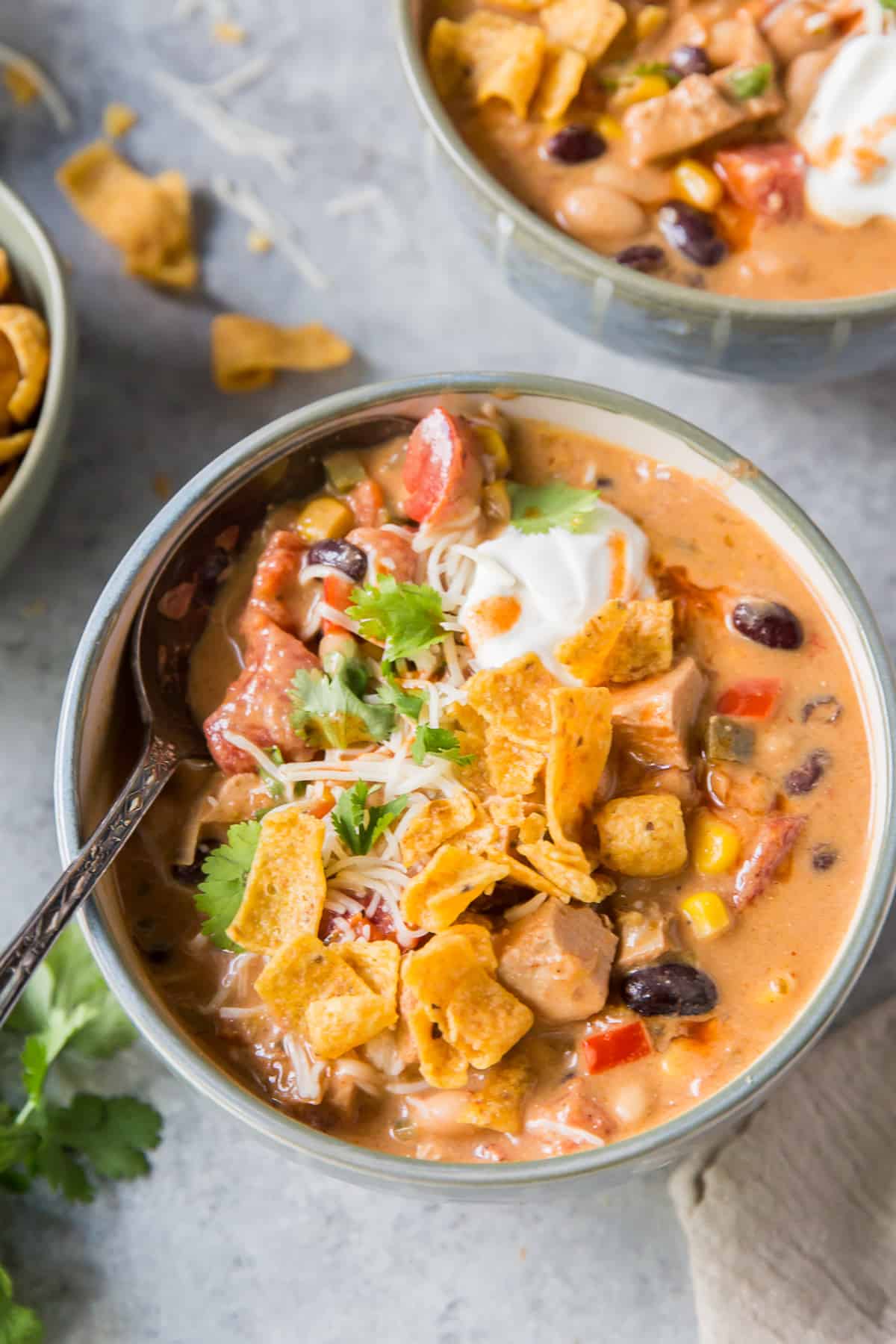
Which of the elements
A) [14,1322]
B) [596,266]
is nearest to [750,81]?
[596,266]

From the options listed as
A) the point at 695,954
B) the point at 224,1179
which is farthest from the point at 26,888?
the point at 695,954

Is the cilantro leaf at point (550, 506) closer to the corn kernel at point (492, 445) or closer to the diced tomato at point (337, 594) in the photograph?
the corn kernel at point (492, 445)

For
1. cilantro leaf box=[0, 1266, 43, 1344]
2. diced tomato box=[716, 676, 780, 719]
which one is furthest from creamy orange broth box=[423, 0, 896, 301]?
cilantro leaf box=[0, 1266, 43, 1344]

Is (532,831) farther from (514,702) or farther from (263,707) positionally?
(263,707)

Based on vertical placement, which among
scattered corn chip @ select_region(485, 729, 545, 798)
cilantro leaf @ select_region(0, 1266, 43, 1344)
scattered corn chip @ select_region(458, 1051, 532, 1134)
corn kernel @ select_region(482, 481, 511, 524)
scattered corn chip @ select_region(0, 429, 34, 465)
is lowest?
cilantro leaf @ select_region(0, 1266, 43, 1344)

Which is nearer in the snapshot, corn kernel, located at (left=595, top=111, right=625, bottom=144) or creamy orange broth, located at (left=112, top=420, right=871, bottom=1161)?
creamy orange broth, located at (left=112, top=420, right=871, bottom=1161)

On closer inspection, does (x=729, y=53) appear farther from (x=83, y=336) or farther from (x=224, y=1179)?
(x=224, y=1179)

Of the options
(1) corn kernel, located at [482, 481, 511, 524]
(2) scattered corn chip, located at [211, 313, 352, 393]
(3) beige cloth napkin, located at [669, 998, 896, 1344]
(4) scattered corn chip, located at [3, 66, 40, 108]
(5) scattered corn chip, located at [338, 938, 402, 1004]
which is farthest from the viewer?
(4) scattered corn chip, located at [3, 66, 40, 108]

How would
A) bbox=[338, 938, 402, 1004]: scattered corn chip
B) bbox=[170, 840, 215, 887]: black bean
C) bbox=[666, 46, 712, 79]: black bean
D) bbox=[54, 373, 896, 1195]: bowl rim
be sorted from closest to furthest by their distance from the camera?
1. bbox=[54, 373, 896, 1195]: bowl rim
2. bbox=[338, 938, 402, 1004]: scattered corn chip
3. bbox=[170, 840, 215, 887]: black bean
4. bbox=[666, 46, 712, 79]: black bean

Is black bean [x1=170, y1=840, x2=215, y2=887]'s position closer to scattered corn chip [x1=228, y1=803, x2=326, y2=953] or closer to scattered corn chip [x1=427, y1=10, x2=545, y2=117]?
scattered corn chip [x1=228, y1=803, x2=326, y2=953]
